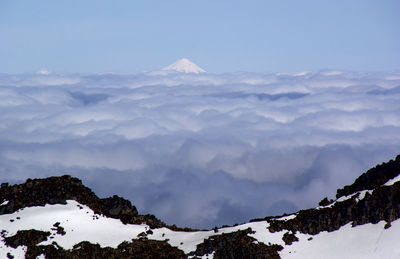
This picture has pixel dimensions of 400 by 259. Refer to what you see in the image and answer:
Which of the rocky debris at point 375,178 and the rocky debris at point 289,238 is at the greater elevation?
the rocky debris at point 375,178

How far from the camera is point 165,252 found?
273ft

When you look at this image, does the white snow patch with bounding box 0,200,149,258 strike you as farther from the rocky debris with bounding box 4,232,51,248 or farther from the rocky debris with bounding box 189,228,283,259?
the rocky debris with bounding box 189,228,283,259

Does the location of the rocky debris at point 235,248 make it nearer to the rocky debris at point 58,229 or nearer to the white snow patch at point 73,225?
the white snow patch at point 73,225

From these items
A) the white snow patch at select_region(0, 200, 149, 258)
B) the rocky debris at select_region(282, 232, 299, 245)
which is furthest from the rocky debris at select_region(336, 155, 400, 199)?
the white snow patch at select_region(0, 200, 149, 258)

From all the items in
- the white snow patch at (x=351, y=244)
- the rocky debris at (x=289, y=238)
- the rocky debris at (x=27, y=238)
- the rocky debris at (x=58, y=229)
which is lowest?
the white snow patch at (x=351, y=244)

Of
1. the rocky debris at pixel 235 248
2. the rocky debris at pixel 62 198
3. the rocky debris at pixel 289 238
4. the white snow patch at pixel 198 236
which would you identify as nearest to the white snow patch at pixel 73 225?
the rocky debris at pixel 62 198

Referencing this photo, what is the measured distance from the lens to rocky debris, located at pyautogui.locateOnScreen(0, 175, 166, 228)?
3883 inches

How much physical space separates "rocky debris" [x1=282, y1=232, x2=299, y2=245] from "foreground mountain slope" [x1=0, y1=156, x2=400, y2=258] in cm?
16

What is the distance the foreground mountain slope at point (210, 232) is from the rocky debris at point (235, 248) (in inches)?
6.0

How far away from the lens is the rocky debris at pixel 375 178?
313 ft

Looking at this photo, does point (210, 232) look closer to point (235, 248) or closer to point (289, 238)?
point (235, 248)

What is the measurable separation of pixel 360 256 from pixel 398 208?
457 inches

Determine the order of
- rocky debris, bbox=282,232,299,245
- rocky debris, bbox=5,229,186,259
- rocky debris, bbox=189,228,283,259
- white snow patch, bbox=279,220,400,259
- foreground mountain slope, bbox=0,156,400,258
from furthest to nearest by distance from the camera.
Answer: rocky debris, bbox=282,232,299,245 < rocky debris, bbox=5,229,186,259 < foreground mountain slope, bbox=0,156,400,258 < rocky debris, bbox=189,228,283,259 < white snow patch, bbox=279,220,400,259

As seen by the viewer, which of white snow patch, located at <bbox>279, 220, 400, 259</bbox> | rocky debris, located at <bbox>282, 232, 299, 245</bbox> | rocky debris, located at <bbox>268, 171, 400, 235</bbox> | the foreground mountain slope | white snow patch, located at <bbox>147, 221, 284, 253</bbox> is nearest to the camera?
white snow patch, located at <bbox>279, 220, 400, 259</bbox>
